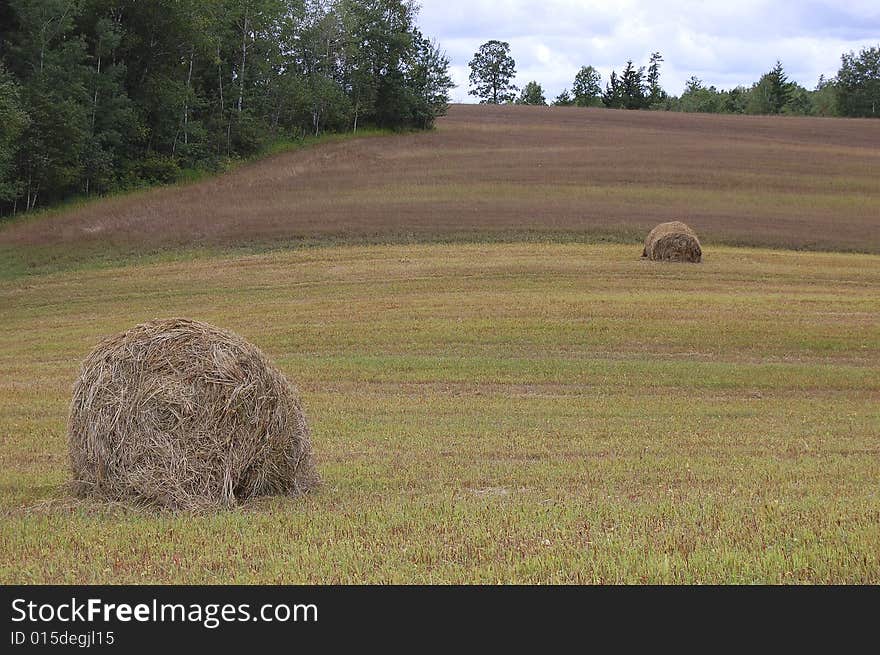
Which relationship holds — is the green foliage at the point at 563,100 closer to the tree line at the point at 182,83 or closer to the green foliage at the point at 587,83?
the green foliage at the point at 587,83

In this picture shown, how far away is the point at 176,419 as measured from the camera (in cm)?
955

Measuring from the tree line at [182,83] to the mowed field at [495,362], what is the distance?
3.51 meters

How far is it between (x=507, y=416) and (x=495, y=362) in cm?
474

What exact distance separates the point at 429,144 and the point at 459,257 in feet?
113

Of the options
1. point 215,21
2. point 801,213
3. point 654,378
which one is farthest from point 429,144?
point 654,378

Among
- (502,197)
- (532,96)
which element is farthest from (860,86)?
(502,197)

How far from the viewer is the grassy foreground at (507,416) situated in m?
7.36

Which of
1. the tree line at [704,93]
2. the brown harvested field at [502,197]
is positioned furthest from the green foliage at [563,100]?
the brown harvested field at [502,197]

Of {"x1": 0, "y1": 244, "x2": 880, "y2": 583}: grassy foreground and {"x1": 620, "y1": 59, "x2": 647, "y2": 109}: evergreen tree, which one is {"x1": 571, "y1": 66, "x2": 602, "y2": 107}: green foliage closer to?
{"x1": 620, "y1": 59, "x2": 647, "y2": 109}: evergreen tree

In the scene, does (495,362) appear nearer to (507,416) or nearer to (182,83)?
(507,416)

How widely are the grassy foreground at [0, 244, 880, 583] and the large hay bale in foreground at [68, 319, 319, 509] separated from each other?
0.36 m

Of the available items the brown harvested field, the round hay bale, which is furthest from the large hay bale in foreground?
the brown harvested field
